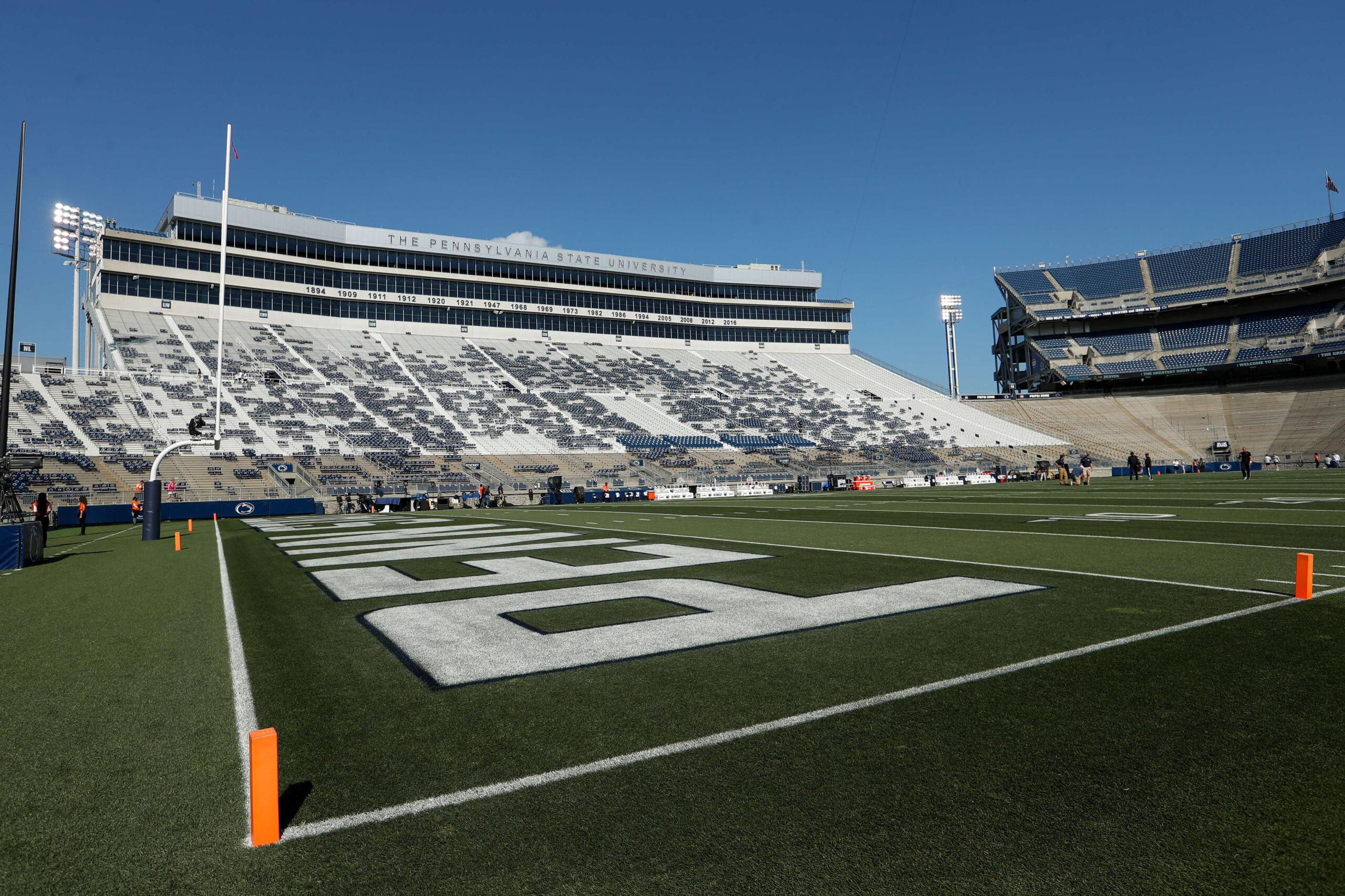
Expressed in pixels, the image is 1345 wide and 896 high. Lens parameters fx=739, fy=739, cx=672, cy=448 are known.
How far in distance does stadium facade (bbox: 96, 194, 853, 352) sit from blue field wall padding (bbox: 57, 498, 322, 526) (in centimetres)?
3433

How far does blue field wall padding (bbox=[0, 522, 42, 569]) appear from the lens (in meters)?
13.3

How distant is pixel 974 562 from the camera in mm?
10766

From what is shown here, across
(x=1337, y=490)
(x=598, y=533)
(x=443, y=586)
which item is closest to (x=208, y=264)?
(x=598, y=533)

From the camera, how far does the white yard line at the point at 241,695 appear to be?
3.86 m

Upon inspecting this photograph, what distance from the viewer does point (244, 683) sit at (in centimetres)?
555

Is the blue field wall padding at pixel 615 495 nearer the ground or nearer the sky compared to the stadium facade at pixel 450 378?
nearer the ground

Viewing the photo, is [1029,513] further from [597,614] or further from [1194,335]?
[1194,335]

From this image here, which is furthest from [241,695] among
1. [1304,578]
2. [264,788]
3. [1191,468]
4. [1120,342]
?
[1120,342]

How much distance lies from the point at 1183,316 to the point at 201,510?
83930 mm

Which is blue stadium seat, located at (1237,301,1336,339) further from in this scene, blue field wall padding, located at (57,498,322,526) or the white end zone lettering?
blue field wall padding, located at (57,498,322,526)

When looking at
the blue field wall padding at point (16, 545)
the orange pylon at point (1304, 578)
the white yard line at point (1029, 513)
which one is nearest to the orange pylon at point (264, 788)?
the orange pylon at point (1304, 578)

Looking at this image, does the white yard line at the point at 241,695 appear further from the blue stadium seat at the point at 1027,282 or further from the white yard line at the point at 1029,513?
the blue stadium seat at the point at 1027,282

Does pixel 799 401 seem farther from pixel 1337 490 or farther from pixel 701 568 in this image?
pixel 701 568

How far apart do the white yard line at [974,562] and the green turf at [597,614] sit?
16.5 ft
